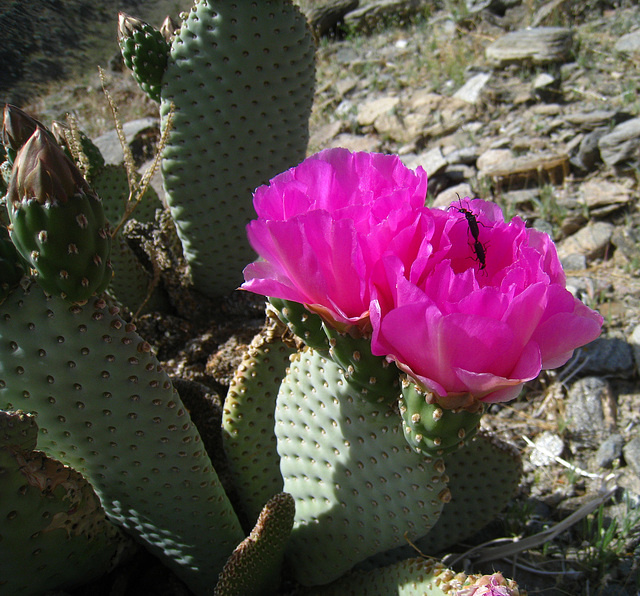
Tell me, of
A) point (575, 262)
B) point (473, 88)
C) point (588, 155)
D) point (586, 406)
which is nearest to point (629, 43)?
point (473, 88)

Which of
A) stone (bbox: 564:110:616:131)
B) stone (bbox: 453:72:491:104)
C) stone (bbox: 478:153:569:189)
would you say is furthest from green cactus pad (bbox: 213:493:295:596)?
stone (bbox: 453:72:491:104)

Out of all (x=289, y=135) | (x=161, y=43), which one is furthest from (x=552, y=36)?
(x=161, y=43)

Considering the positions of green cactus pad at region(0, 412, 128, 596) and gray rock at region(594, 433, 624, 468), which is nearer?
green cactus pad at region(0, 412, 128, 596)

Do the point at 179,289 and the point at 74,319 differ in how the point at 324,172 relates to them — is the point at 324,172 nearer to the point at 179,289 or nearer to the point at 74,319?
the point at 74,319

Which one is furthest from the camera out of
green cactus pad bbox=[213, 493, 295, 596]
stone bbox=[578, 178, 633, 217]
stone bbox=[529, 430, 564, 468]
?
stone bbox=[578, 178, 633, 217]

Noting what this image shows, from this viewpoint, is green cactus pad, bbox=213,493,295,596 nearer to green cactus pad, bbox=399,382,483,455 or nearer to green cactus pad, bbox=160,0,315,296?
green cactus pad, bbox=399,382,483,455

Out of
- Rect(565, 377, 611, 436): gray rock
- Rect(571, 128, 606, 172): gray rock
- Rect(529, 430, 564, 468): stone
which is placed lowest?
Rect(529, 430, 564, 468): stone
